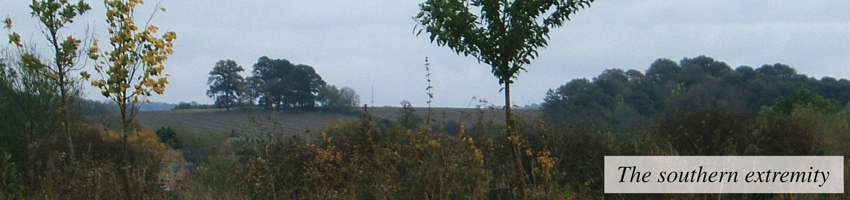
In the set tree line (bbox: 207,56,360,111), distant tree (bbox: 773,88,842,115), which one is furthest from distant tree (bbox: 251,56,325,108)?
distant tree (bbox: 773,88,842,115)

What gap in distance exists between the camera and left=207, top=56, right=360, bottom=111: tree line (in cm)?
1253

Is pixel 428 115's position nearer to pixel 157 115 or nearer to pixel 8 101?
pixel 8 101

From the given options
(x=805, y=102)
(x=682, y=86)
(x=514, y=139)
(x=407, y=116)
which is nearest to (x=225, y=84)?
(x=407, y=116)

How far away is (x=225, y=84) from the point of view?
1427 cm

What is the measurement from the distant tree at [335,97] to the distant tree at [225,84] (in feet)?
5.56

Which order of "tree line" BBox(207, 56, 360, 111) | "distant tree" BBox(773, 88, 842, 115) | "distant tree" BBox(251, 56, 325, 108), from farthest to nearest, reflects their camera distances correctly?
"distant tree" BBox(773, 88, 842, 115) < "distant tree" BBox(251, 56, 325, 108) < "tree line" BBox(207, 56, 360, 111)

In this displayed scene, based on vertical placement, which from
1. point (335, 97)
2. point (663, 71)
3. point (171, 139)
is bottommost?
point (171, 139)

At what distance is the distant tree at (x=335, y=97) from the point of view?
13.8 metres

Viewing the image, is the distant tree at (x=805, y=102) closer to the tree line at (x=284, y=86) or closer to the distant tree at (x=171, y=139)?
the tree line at (x=284, y=86)

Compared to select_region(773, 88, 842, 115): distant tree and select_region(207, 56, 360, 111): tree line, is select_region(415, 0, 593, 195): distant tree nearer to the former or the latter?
select_region(207, 56, 360, 111): tree line

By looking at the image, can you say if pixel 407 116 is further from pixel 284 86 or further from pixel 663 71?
pixel 663 71

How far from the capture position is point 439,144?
702cm

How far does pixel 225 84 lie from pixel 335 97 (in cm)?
250

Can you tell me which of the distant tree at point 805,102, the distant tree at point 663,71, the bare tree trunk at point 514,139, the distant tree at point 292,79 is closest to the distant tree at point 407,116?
the bare tree trunk at point 514,139
